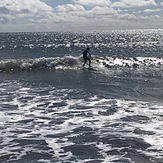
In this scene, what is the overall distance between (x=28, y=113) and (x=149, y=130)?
593 cm

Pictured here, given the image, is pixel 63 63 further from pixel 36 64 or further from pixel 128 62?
pixel 128 62

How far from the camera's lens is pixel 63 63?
3938cm

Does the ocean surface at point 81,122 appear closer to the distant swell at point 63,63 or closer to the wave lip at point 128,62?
the distant swell at point 63,63

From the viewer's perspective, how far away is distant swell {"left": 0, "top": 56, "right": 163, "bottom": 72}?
37.2 m

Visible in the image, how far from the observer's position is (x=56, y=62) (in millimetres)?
39594

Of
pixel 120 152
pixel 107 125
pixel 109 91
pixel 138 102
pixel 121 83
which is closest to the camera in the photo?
pixel 120 152

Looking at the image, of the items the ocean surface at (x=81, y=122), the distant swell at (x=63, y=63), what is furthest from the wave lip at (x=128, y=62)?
the ocean surface at (x=81, y=122)

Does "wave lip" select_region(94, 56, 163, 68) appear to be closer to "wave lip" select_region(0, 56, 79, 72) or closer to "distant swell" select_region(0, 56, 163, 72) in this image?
"distant swell" select_region(0, 56, 163, 72)

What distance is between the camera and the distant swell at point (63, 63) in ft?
122

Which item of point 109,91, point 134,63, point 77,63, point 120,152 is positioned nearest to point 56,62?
point 77,63

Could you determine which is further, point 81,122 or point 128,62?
point 128,62

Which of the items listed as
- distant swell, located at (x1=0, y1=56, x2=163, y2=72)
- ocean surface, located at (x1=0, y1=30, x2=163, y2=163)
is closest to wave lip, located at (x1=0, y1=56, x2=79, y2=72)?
A: distant swell, located at (x1=0, y1=56, x2=163, y2=72)

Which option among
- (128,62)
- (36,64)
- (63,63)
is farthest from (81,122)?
(128,62)

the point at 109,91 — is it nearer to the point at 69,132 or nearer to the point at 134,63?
the point at 69,132
